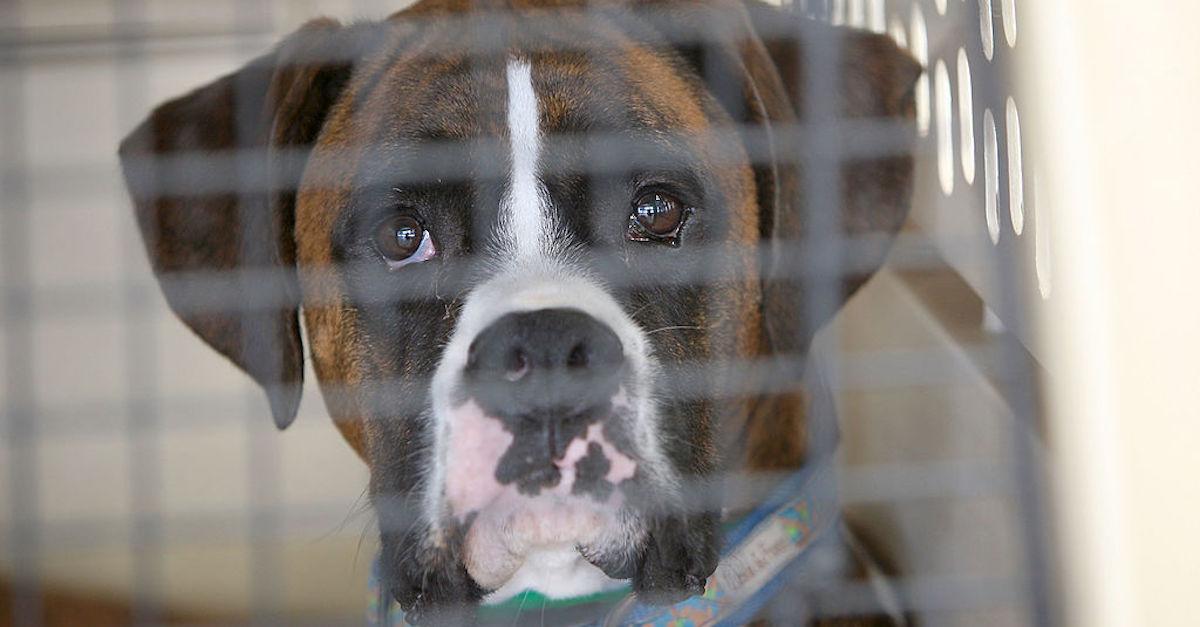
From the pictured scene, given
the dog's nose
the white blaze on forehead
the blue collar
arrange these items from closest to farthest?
1. the dog's nose
2. the white blaze on forehead
3. the blue collar

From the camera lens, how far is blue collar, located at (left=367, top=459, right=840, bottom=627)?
1141 millimetres

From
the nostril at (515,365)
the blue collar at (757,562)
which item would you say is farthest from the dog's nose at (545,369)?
the blue collar at (757,562)

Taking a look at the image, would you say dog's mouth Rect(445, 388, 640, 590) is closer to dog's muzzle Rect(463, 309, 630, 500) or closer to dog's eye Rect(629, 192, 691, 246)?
dog's muzzle Rect(463, 309, 630, 500)

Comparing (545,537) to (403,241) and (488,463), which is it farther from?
(403,241)

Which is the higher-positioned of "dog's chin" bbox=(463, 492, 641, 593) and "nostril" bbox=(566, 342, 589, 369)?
"nostril" bbox=(566, 342, 589, 369)

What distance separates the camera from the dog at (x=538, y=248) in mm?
970

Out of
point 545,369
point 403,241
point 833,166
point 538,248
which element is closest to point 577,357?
point 545,369

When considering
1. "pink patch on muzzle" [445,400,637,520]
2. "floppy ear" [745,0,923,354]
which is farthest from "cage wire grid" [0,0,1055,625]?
"pink patch on muzzle" [445,400,637,520]

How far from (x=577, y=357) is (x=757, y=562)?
0.35 metres

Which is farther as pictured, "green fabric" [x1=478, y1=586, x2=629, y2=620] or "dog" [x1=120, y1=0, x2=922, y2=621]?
"green fabric" [x1=478, y1=586, x2=629, y2=620]

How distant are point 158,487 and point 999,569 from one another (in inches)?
56.3

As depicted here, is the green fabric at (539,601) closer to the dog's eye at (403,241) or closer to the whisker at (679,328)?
the whisker at (679,328)

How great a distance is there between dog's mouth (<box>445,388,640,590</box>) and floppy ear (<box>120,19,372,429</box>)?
324 mm

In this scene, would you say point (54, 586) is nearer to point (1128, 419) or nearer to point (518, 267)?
point (518, 267)
